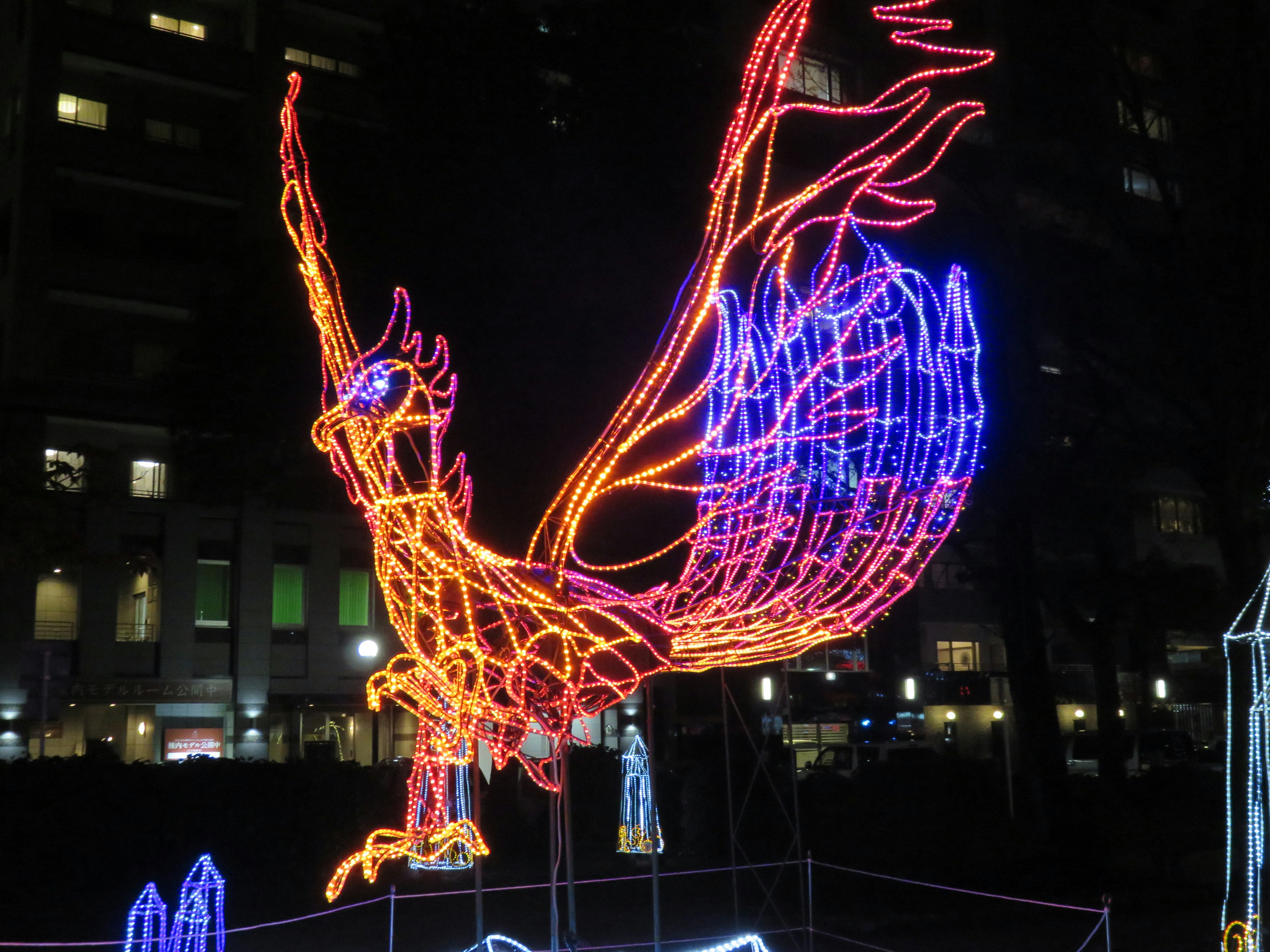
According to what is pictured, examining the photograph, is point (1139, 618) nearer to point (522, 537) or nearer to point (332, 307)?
point (522, 537)

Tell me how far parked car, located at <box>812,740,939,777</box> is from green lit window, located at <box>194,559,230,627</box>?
1401 centimetres

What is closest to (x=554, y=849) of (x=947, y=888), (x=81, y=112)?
(x=947, y=888)

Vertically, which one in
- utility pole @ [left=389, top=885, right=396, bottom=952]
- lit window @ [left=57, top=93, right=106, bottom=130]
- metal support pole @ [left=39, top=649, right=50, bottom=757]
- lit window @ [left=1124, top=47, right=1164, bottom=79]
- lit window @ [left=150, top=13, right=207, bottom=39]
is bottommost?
utility pole @ [left=389, top=885, right=396, bottom=952]

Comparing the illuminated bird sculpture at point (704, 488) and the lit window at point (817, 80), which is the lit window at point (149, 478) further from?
the illuminated bird sculpture at point (704, 488)

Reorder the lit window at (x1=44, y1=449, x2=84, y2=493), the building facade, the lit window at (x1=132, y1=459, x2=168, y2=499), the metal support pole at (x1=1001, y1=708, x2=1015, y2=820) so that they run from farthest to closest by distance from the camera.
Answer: the lit window at (x1=132, y1=459, x2=168, y2=499) → the building facade → the lit window at (x1=44, y1=449, x2=84, y2=493) → the metal support pole at (x1=1001, y1=708, x2=1015, y2=820)

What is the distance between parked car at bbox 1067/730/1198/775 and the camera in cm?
3441

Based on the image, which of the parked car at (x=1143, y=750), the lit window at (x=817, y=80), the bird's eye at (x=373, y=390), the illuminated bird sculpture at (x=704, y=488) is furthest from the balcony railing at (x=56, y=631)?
the parked car at (x=1143, y=750)

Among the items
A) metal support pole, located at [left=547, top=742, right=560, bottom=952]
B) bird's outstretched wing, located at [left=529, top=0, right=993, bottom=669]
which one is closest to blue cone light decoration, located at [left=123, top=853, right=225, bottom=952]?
metal support pole, located at [left=547, top=742, right=560, bottom=952]

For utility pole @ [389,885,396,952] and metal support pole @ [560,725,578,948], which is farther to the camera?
utility pole @ [389,885,396,952]

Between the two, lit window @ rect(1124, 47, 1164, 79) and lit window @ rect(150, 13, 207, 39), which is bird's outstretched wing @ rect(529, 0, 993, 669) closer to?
lit window @ rect(1124, 47, 1164, 79)

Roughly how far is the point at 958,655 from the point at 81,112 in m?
30.2

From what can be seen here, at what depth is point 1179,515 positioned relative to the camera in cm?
4812

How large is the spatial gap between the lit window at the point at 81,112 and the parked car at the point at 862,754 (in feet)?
74.4

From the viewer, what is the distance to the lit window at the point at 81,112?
1177 inches
